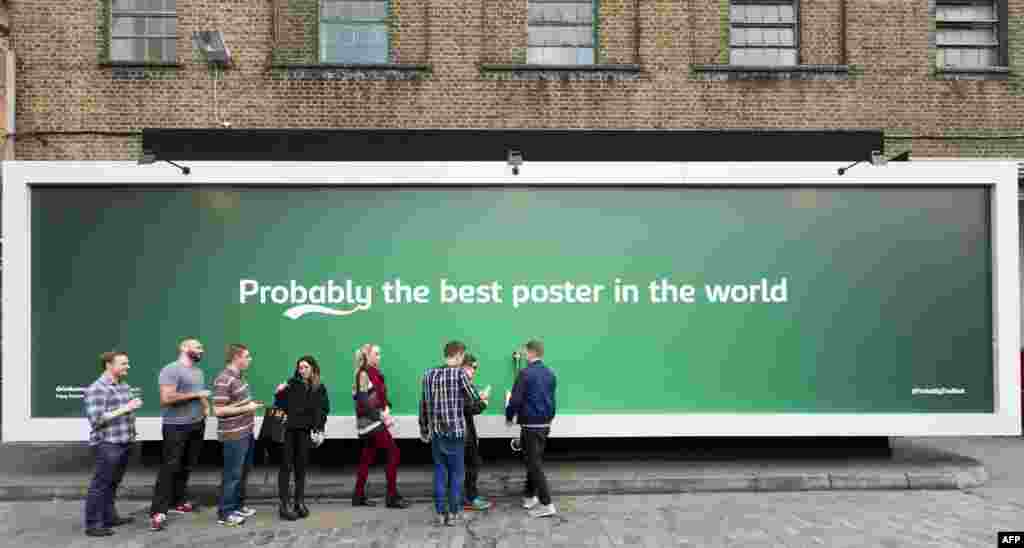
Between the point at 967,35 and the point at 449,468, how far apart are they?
39.0ft

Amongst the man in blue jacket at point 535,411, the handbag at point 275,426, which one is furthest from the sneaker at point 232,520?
the man in blue jacket at point 535,411

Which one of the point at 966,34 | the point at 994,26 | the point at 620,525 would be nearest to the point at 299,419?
the point at 620,525

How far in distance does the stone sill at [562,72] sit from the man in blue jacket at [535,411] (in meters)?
6.53

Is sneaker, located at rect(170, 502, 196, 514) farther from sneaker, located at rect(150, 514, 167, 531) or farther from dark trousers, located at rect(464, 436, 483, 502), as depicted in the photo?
dark trousers, located at rect(464, 436, 483, 502)

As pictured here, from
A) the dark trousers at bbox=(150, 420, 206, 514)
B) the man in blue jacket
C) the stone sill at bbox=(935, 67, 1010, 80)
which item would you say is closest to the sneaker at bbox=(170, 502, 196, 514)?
the dark trousers at bbox=(150, 420, 206, 514)

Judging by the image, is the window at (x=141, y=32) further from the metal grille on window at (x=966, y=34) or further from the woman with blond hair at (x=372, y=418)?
the metal grille on window at (x=966, y=34)

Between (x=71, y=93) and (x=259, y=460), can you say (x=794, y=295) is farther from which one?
(x=71, y=93)

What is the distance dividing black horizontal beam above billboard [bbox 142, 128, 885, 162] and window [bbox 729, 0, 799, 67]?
4.89 m

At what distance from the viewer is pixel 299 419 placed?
5.96m

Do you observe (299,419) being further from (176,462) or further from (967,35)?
(967,35)

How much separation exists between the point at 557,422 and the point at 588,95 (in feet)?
20.9

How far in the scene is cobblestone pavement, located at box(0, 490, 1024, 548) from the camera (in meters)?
5.50

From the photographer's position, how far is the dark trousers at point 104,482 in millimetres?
5648

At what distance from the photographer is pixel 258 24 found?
37.3ft
